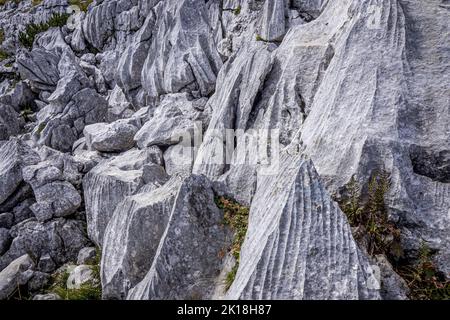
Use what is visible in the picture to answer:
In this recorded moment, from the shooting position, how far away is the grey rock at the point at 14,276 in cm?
1240

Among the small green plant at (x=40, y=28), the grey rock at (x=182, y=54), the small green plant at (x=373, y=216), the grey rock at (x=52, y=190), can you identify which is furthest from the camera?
the small green plant at (x=40, y=28)

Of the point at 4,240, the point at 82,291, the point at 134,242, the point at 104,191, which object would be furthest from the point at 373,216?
the point at 4,240

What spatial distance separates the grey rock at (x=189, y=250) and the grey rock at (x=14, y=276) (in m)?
6.08

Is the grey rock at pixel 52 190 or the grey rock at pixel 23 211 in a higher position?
the grey rock at pixel 52 190

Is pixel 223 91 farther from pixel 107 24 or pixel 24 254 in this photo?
pixel 107 24

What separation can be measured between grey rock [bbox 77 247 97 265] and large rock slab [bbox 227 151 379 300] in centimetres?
878

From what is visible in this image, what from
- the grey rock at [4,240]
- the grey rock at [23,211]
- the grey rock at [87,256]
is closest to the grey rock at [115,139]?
the grey rock at [23,211]

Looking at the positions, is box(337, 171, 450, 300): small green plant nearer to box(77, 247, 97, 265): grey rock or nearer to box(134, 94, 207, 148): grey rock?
box(77, 247, 97, 265): grey rock

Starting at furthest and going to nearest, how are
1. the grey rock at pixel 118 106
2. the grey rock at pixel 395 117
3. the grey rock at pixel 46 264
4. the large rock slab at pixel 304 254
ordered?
1. the grey rock at pixel 118 106
2. the grey rock at pixel 46 264
3. the grey rock at pixel 395 117
4. the large rock slab at pixel 304 254

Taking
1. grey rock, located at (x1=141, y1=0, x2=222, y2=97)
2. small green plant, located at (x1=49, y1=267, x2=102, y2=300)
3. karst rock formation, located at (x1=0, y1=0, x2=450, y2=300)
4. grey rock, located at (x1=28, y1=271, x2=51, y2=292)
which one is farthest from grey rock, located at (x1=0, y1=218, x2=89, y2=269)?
grey rock, located at (x1=141, y1=0, x2=222, y2=97)

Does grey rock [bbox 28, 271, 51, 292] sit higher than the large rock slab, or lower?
lower

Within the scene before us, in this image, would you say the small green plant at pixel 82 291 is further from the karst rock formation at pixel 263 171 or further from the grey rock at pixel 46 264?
the grey rock at pixel 46 264

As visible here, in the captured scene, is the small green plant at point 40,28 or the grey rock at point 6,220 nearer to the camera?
the grey rock at point 6,220

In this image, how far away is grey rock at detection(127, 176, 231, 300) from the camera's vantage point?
28.7 ft
